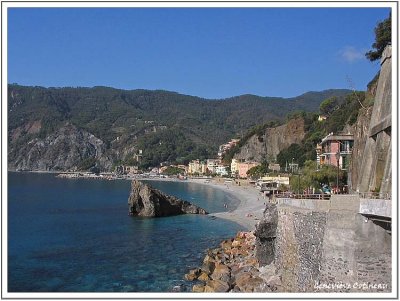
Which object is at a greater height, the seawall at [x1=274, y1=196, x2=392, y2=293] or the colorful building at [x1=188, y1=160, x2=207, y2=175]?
the seawall at [x1=274, y1=196, x2=392, y2=293]

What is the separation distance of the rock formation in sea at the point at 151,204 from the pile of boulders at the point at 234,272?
19.1 m

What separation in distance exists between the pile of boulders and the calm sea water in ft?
3.18

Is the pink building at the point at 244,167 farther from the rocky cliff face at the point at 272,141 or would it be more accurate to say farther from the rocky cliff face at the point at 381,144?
the rocky cliff face at the point at 381,144

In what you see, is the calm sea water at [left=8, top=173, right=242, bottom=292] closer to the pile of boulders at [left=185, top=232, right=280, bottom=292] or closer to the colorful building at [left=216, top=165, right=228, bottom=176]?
the pile of boulders at [left=185, top=232, right=280, bottom=292]

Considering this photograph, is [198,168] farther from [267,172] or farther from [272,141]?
[267,172]

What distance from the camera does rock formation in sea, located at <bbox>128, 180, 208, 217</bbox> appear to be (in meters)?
47.5

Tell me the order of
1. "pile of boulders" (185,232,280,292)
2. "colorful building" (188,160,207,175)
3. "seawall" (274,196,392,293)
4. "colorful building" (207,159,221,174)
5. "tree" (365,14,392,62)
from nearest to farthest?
"seawall" (274,196,392,293), "pile of boulders" (185,232,280,292), "tree" (365,14,392,62), "colorful building" (207,159,221,174), "colorful building" (188,160,207,175)

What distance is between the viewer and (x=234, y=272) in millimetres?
21922

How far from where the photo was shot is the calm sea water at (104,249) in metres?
22.2

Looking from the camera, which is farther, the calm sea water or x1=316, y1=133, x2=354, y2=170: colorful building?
x1=316, y1=133, x2=354, y2=170: colorful building

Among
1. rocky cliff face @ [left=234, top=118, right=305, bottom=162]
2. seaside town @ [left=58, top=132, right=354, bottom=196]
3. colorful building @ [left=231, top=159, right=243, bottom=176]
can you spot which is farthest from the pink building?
rocky cliff face @ [left=234, top=118, right=305, bottom=162]
